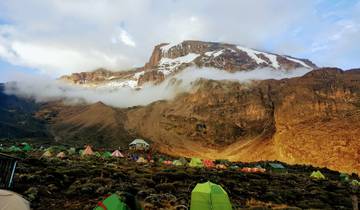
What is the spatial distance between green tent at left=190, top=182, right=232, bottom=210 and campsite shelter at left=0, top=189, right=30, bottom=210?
6.86m

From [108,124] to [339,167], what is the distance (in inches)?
2832

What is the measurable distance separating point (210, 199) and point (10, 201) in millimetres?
7555

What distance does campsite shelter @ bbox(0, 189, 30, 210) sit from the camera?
10.8m

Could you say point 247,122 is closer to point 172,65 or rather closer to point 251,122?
point 251,122

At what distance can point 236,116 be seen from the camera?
110m

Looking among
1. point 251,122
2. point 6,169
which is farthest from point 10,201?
point 251,122

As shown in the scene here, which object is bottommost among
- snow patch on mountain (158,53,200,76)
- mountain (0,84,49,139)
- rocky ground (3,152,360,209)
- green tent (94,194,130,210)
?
mountain (0,84,49,139)

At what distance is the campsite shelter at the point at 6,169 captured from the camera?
16.6 metres

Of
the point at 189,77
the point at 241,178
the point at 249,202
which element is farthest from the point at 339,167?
the point at 189,77

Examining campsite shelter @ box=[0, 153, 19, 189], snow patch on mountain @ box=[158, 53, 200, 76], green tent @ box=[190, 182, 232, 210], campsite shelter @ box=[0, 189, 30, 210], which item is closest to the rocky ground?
campsite shelter @ box=[0, 153, 19, 189]

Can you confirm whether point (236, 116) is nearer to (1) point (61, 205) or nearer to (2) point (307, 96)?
(2) point (307, 96)

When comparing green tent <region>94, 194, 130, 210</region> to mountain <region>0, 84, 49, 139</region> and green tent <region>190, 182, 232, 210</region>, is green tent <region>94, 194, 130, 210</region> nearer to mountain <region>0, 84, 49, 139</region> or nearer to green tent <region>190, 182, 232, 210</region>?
green tent <region>190, 182, 232, 210</region>

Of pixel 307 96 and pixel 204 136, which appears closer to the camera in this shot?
pixel 307 96

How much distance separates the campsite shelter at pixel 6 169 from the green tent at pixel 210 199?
7.89m
